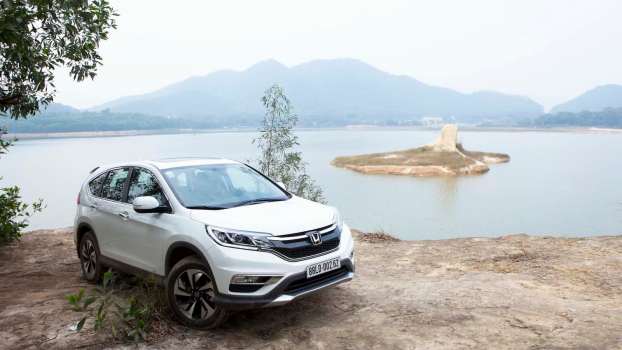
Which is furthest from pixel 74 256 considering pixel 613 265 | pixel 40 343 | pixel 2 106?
pixel 613 265

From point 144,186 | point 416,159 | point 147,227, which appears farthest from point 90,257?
point 416,159

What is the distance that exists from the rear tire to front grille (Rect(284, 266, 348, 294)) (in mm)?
3256

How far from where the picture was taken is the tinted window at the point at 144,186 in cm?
560

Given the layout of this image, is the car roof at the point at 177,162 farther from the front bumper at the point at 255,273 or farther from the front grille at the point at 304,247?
the front grille at the point at 304,247

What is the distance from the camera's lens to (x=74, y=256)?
935 centimetres

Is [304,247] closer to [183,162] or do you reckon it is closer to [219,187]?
[219,187]

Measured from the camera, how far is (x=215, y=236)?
15.5ft

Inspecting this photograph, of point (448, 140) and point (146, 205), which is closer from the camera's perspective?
point (146, 205)

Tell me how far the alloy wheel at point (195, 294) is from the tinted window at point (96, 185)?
236 centimetres

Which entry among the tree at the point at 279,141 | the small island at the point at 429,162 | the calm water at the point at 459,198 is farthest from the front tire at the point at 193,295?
the small island at the point at 429,162

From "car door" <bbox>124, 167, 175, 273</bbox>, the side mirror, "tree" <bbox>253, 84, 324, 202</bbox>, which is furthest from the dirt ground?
"tree" <bbox>253, 84, 324, 202</bbox>

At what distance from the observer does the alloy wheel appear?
497cm

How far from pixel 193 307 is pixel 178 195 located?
4.00 ft

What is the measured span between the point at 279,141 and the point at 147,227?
1122 cm
